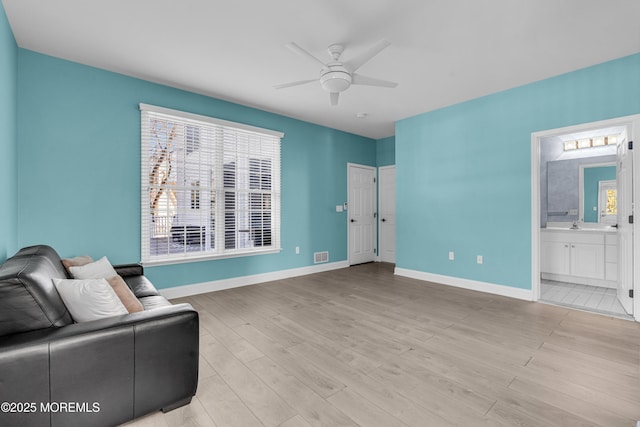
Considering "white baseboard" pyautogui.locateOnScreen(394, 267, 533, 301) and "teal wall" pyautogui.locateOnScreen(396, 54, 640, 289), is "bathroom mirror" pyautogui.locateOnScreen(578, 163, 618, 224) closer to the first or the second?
"teal wall" pyautogui.locateOnScreen(396, 54, 640, 289)

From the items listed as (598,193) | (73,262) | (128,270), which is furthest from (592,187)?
(73,262)

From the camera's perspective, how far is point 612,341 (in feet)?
8.54

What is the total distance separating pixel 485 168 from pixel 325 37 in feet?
9.75

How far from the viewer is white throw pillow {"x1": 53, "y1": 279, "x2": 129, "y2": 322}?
5.22 ft

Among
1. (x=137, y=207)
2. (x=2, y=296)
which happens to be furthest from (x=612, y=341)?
(x=137, y=207)

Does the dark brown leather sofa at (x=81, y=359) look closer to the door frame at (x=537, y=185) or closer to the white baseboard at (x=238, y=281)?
the white baseboard at (x=238, y=281)

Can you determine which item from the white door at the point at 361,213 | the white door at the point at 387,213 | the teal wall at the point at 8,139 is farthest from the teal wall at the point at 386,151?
the teal wall at the point at 8,139

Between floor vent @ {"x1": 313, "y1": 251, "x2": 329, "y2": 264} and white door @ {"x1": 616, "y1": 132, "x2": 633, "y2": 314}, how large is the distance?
4.13 metres

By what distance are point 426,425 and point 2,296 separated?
217 cm

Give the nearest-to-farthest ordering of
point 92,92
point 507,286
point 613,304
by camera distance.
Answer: point 92,92 → point 613,304 → point 507,286

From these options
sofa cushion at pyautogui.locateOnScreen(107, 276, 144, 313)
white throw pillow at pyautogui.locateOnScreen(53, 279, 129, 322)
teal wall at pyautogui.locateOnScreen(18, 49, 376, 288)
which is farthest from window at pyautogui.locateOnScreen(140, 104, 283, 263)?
white throw pillow at pyautogui.locateOnScreen(53, 279, 129, 322)

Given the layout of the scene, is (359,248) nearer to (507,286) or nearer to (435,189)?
(435,189)

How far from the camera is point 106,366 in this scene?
4.83ft

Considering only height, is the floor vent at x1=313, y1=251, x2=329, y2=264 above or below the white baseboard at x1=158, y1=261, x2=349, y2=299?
above
